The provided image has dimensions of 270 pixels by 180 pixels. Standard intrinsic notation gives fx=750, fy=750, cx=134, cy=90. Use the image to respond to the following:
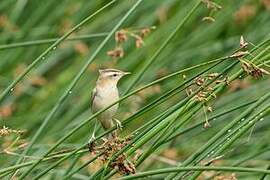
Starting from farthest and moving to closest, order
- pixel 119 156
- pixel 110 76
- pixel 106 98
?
pixel 110 76
pixel 106 98
pixel 119 156

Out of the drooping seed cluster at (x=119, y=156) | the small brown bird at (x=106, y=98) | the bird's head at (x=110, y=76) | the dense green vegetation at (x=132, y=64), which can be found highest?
the dense green vegetation at (x=132, y=64)

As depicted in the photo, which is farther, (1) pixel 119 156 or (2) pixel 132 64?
(2) pixel 132 64

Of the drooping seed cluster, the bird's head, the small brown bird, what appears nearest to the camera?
the drooping seed cluster

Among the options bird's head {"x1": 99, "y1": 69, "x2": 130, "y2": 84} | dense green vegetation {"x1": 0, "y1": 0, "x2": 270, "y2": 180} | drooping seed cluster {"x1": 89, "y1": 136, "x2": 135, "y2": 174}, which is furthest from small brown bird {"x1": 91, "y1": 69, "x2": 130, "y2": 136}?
dense green vegetation {"x1": 0, "y1": 0, "x2": 270, "y2": 180}

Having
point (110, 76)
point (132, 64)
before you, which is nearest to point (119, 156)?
point (110, 76)

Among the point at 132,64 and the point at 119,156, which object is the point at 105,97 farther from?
the point at 132,64

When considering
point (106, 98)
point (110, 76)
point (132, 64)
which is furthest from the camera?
point (132, 64)

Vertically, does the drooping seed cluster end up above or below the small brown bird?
below

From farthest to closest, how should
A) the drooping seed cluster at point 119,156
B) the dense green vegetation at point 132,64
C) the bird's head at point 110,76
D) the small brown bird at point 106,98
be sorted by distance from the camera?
1. the dense green vegetation at point 132,64
2. the bird's head at point 110,76
3. the small brown bird at point 106,98
4. the drooping seed cluster at point 119,156

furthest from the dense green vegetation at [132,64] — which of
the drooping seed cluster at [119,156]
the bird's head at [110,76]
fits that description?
the drooping seed cluster at [119,156]

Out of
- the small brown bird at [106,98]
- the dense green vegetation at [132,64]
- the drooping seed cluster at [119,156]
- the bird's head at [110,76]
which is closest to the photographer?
the drooping seed cluster at [119,156]

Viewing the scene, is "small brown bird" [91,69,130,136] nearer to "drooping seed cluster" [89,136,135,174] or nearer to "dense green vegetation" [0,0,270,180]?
"drooping seed cluster" [89,136,135,174]

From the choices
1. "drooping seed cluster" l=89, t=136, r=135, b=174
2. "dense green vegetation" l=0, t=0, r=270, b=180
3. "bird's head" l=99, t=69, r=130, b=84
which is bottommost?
"drooping seed cluster" l=89, t=136, r=135, b=174

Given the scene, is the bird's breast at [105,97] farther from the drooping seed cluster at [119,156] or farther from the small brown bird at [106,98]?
the drooping seed cluster at [119,156]
